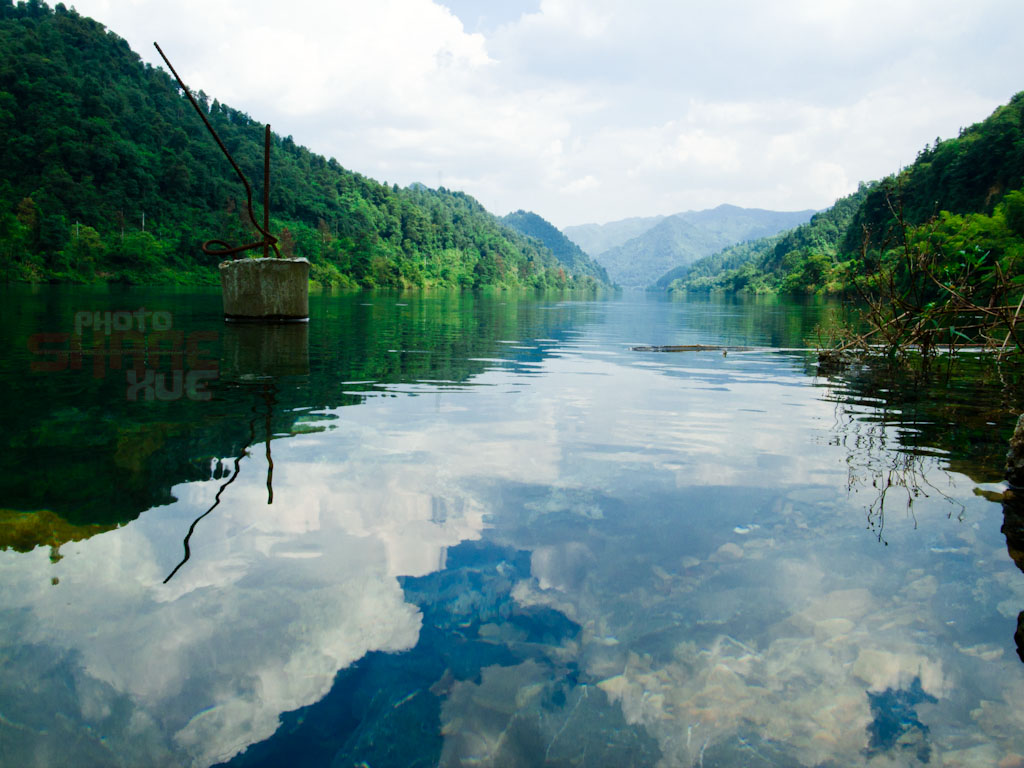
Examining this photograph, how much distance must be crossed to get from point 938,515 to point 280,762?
5297 millimetres

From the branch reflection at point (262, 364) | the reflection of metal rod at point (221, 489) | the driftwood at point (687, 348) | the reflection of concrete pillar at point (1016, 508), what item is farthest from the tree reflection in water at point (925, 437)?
the branch reflection at point (262, 364)

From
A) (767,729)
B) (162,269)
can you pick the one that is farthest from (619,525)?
(162,269)

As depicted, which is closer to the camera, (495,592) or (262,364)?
(495,592)

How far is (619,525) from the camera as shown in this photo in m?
5.04

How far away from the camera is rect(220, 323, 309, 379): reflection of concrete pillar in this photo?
12.7 m

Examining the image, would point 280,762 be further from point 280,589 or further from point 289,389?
point 289,389

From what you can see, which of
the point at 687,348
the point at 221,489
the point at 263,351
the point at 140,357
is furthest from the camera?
the point at 687,348

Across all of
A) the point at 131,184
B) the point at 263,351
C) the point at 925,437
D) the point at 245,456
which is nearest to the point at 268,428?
the point at 245,456

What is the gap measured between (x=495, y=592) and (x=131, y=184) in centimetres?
12551

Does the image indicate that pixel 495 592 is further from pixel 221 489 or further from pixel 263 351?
pixel 263 351

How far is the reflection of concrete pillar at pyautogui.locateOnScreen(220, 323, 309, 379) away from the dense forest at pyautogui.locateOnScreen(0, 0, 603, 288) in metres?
65.7

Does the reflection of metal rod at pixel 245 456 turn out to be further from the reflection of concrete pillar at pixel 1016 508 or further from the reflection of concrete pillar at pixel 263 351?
the reflection of concrete pillar at pixel 1016 508

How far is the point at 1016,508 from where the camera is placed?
5.62m

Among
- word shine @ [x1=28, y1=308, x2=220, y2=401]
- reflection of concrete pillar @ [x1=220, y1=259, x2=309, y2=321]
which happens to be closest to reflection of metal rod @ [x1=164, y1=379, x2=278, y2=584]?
word shine @ [x1=28, y1=308, x2=220, y2=401]
